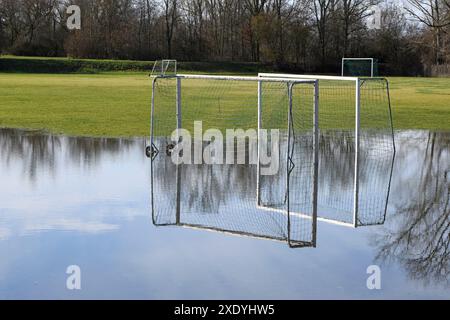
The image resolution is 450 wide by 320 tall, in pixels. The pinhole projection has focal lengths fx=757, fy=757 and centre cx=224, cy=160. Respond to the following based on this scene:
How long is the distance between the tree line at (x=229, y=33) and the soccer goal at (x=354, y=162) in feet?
148

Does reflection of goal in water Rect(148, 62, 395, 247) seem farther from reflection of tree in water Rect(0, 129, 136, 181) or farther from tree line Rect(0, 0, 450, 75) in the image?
tree line Rect(0, 0, 450, 75)

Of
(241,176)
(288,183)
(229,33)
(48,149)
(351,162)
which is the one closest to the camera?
(288,183)

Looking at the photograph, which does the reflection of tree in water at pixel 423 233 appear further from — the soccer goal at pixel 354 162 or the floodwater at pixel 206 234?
the soccer goal at pixel 354 162

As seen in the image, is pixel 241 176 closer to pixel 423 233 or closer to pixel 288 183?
pixel 288 183

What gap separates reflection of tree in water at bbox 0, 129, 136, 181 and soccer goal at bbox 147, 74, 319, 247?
1.16 m

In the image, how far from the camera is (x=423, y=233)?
9.95 meters

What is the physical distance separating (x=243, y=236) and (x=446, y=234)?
8.73 feet

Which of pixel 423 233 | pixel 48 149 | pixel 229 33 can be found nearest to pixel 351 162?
pixel 423 233

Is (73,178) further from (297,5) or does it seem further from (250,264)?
(297,5)

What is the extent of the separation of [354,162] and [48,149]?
7.01 meters

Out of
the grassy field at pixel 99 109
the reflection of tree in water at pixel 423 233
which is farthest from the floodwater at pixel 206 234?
the grassy field at pixel 99 109

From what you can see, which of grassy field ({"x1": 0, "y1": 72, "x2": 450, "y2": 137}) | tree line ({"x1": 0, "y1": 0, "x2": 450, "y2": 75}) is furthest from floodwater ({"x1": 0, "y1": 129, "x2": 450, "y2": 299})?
tree line ({"x1": 0, "y1": 0, "x2": 450, "y2": 75})

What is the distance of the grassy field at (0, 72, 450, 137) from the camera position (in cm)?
2278

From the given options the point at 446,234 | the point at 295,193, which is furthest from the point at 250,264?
the point at 295,193
